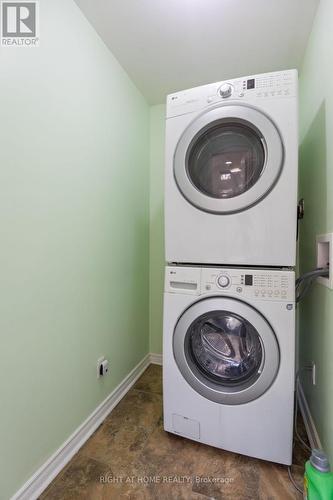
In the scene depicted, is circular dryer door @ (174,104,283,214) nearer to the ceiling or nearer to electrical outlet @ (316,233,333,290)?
electrical outlet @ (316,233,333,290)

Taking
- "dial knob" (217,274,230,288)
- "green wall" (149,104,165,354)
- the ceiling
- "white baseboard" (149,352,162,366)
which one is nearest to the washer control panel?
"dial knob" (217,274,230,288)

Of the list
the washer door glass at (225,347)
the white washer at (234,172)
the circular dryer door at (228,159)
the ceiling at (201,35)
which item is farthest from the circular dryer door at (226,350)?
the ceiling at (201,35)

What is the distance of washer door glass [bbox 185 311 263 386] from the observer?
111 cm

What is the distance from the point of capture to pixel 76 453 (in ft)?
3.82

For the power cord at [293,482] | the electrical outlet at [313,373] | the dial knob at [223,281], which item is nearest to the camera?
the power cord at [293,482]

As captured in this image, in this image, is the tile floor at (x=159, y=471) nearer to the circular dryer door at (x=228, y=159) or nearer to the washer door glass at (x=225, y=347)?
the washer door glass at (x=225, y=347)

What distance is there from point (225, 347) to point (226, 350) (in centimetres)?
2

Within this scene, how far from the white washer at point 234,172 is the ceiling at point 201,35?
0.41 m

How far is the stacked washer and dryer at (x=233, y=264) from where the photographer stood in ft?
A: 3.35

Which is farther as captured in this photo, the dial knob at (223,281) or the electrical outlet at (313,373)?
the electrical outlet at (313,373)

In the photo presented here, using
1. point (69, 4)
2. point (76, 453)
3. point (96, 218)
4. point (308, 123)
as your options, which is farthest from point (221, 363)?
point (69, 4)
